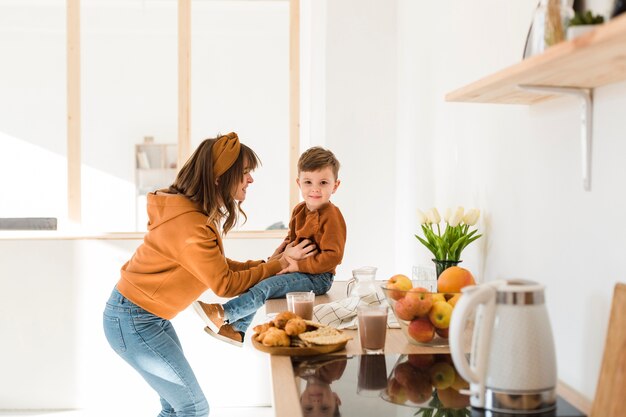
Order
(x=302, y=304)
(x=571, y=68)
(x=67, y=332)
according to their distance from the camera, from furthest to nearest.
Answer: (x=67, y=332) → (x=302, y=304) → (x=571, y=68)

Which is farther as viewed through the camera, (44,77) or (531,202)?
(44,77)

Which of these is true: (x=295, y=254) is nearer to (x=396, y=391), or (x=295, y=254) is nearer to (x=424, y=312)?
(x=424, y=312)

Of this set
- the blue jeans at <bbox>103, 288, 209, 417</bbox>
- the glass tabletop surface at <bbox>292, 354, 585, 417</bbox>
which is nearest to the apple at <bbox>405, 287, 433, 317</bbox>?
the glass tabletop surface at <bbox>292, 354, 585, 417</bbox>

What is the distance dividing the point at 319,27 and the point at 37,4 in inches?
63.3

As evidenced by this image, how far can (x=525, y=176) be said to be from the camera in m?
1.66

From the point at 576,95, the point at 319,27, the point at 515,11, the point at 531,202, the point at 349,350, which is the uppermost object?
the point at 319,27

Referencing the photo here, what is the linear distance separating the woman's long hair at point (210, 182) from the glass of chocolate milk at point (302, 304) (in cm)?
46

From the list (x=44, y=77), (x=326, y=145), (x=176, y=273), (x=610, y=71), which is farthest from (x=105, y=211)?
(x=610, y=71)

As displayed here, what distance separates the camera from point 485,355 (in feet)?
3.77

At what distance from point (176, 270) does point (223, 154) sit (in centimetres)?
40

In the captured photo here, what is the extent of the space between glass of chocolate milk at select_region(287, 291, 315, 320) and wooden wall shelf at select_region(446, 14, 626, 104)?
676mm

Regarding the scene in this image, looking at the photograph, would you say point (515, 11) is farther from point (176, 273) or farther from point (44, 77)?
point (44, 77)

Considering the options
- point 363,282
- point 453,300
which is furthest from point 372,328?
point 363,282

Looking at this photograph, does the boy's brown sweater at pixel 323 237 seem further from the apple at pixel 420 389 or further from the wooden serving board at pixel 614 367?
the wooden serving board at pixel 614 367
